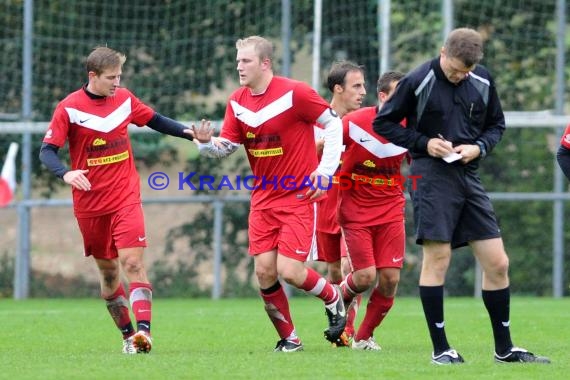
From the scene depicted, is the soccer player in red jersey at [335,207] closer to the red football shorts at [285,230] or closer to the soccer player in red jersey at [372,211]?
the soccer player in red jersey at [372,211]

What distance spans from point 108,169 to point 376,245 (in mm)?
1946

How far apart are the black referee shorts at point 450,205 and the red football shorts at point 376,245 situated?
67.5 inches

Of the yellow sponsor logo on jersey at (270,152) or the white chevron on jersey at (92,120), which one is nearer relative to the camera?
the yellow sponsor logo on jersey at (270,152)

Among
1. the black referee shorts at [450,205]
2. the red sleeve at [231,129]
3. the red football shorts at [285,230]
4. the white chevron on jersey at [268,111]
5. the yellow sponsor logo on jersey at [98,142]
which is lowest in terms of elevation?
the red football shorts at [285,230]

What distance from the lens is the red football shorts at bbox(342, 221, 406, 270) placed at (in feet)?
30.9

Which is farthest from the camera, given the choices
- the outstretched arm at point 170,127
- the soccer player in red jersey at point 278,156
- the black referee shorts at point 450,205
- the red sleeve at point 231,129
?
the outstretched arm at point 170,127

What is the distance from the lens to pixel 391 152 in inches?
374

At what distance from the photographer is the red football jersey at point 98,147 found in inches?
356

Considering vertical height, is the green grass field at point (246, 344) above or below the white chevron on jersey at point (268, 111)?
below

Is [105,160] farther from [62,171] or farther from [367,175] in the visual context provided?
[367,175]

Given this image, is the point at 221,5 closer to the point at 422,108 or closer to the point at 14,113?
the point at 14,113

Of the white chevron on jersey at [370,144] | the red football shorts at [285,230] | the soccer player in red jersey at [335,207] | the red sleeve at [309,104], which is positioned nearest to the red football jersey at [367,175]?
the white chevron on jersey at [370,144]

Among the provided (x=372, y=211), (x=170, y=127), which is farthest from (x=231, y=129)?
(x=372, y=211)

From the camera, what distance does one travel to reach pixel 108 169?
29.9 feet
